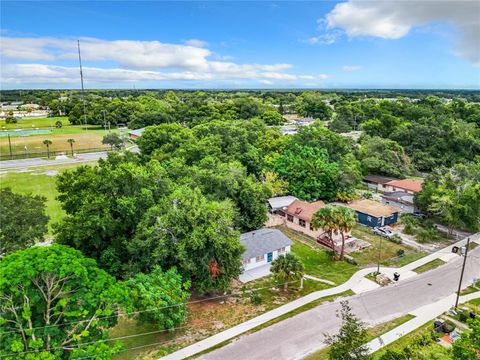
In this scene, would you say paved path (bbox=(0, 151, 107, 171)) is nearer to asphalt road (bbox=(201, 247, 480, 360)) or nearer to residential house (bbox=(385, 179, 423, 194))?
residential house (bbox=(385, 179, 423, 194))

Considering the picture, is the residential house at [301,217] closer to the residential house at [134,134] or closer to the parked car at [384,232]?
the parked car at [384,232]

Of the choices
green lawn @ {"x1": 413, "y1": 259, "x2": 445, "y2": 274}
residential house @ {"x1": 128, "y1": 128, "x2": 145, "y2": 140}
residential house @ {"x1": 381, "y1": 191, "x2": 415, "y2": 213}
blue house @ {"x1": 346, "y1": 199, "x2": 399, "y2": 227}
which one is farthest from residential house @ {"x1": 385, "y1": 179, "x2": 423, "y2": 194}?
residential house @ {"x1": 128, "y1": 128, "x2": 145, "y2": 140}

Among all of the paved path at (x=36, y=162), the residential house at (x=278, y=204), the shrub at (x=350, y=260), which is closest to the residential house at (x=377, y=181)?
the residential house at (x=278, y=204)

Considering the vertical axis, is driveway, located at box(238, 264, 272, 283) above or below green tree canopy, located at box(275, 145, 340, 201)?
below

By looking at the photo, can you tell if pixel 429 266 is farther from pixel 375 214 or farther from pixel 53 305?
pixel 53 305

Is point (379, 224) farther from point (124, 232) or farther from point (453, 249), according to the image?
point (124, 232)

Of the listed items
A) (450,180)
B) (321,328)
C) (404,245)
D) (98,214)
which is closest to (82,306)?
(98,214)
